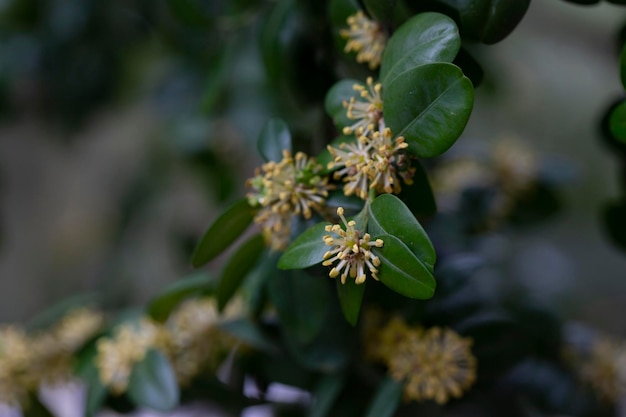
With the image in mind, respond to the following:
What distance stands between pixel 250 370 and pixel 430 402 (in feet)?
0.53

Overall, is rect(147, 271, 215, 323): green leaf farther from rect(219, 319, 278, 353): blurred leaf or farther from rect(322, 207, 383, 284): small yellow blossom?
rect(322, 207, 383, 284): small yellow blossom

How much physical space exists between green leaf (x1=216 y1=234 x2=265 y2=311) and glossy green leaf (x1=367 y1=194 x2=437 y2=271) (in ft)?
0.47

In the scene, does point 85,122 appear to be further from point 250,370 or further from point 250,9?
point 250,370

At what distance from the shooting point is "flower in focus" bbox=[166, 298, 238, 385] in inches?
23.8

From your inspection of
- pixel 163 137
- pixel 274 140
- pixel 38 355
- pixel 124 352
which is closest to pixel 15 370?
pixel 38 355

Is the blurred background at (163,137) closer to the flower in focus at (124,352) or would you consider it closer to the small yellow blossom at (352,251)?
the flower in focus at (124,352)

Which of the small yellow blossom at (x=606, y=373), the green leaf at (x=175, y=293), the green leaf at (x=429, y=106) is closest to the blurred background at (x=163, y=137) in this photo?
the small yellow blossom at (x=606, y=373)

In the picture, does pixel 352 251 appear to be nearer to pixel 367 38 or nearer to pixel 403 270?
pixel 403 270

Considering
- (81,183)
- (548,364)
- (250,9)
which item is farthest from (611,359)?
(81,183)

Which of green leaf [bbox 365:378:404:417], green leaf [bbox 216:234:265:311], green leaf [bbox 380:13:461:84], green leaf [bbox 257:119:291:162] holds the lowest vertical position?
green leaf [bbox 365:378:404:417]

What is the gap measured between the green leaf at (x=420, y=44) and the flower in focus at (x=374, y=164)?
0.04 m

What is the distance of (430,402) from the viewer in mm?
524

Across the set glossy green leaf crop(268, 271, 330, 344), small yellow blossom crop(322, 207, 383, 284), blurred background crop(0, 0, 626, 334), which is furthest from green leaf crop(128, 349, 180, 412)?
blurred background crop(0, 0, 626, 334)

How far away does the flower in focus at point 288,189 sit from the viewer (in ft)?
1.44
